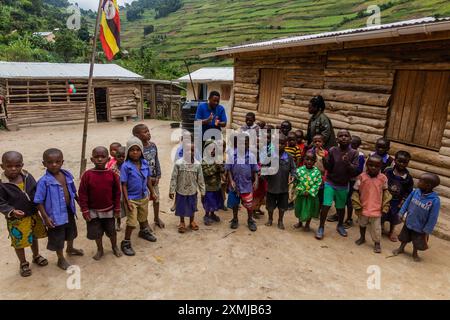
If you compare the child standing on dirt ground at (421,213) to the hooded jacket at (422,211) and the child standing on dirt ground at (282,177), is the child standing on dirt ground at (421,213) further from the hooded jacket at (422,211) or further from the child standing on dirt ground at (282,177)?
the child standing on dirt ground at (282,177)

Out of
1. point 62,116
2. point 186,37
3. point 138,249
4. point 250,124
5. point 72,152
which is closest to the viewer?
point 138,249

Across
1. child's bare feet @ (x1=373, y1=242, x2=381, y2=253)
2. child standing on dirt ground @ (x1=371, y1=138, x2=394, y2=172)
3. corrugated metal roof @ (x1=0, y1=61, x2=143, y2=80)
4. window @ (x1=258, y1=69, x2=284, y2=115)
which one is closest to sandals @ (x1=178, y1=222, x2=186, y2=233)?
child's bare feet @ (x1=373, y1=242, x2=381, y2=253)

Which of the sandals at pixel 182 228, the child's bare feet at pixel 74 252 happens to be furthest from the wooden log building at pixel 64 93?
the sandals at pixel 182 228

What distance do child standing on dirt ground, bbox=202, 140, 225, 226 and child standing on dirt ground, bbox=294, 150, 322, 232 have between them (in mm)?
1130

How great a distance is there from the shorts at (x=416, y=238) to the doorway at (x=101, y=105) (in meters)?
16.2

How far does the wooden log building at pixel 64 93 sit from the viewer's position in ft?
44.5

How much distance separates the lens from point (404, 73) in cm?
509

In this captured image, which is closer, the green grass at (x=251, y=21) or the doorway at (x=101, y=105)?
the doorway at (x=101, y=105)

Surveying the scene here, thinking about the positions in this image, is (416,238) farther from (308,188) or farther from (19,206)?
(19,206)

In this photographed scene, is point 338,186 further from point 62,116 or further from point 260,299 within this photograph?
point 62,116

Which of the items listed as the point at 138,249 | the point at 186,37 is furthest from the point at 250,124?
the point at 186,37

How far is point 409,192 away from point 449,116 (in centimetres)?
148

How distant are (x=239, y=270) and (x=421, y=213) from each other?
7.24ft

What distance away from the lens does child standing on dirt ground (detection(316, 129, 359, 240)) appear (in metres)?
3.97
